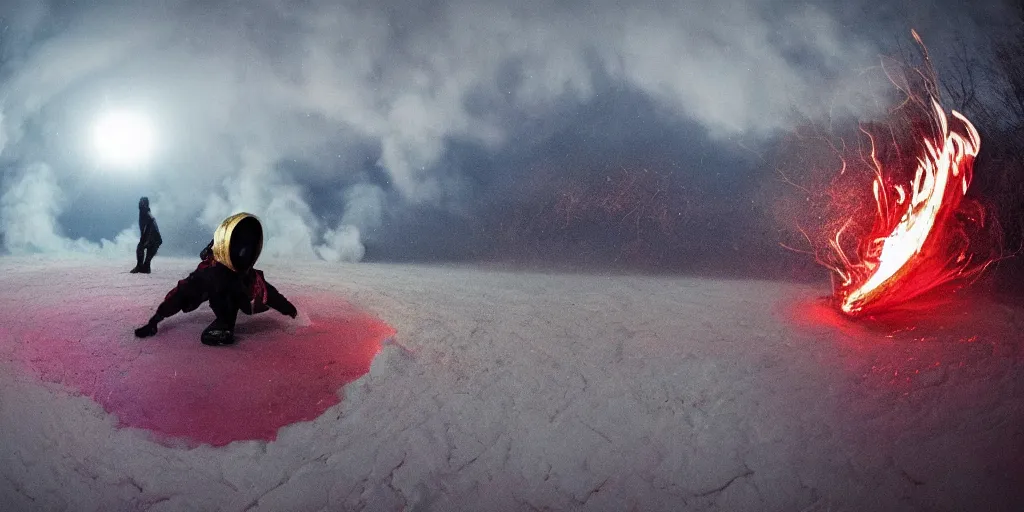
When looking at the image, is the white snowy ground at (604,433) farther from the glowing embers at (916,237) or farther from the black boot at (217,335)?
the black boot at (217,335)

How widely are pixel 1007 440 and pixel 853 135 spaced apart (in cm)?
1136

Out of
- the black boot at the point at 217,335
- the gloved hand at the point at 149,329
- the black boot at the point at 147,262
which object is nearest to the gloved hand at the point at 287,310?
the black boot at the point at 217,335

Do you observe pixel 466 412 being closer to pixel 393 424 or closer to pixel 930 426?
pixel 393 424

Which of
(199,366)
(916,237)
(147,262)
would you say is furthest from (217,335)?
(916,237)

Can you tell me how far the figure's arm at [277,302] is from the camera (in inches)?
229

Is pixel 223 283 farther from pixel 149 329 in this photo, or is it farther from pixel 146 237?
pixel 146 237

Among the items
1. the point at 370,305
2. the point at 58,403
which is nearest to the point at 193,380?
the point at 58,403

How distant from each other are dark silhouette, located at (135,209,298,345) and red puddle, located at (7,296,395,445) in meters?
0.19

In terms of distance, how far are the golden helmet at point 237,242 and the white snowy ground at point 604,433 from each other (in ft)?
5.57

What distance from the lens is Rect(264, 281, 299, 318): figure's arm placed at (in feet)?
19.1

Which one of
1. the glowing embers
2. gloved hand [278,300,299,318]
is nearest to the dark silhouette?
gloved hand [278,300,299,318]

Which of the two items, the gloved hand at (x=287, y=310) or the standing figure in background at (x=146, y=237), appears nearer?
the gloved hand at (x=287, y=310)

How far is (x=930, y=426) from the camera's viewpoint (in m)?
4.22

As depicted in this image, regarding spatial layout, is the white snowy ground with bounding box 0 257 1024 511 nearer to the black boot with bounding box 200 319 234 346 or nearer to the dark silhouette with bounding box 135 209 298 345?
the dark silhouette with bounding box 135 209 298 345
